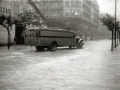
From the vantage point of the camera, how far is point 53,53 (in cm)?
1839

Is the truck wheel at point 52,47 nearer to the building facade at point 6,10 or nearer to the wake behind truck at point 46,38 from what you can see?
the wake behind truck at point 46,38

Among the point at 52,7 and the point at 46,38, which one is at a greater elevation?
the point at 52,7

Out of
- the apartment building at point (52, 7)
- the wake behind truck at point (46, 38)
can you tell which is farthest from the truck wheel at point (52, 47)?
the apartment building at point (52, 7)

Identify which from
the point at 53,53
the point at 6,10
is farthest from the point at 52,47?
the point at 6,10

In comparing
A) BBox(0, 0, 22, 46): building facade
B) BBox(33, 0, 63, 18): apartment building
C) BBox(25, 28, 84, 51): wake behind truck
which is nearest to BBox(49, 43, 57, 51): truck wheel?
BBox(25, 28, 84, 51): wake behind truck

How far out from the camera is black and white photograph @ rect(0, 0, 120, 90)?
6.64 metres

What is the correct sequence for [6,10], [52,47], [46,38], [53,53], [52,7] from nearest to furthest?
[53,53]
[46,38]
[52,47]
[6,10]
[52,7]

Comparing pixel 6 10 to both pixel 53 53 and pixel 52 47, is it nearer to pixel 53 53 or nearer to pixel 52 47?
pixel 52 47

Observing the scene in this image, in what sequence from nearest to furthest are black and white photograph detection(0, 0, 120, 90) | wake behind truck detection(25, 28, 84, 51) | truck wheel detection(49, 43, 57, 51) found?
black and white photograph detection(0, 0, 120, 90), wake behind truck detection(25, 28, 84, 51), truck wheel detection(49, 43, 57, 51)

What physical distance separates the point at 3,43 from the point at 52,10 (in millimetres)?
47155

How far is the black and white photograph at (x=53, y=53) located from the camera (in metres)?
6.64

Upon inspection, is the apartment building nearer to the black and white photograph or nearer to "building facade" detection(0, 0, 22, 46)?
the black and white photograph

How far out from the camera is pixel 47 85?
6074 millimetres

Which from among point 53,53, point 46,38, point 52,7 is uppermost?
point 52,7
